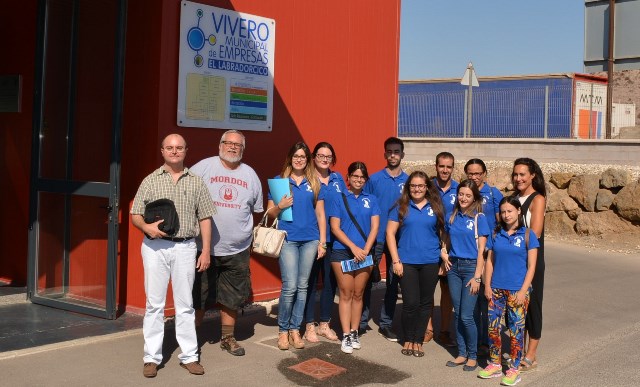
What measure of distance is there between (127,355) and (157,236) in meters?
1.20

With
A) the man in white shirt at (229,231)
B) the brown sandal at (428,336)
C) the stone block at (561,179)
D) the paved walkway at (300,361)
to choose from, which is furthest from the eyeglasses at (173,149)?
the stone block at (561,179)

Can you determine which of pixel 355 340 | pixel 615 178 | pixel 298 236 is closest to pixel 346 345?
pixel 355 340

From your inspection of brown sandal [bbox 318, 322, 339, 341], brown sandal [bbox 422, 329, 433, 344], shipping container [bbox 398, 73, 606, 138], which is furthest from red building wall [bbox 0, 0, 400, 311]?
shipping container [bbox 398, 73, 606, 138]

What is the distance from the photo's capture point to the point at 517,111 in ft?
73.6

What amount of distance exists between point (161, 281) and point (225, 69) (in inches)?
106

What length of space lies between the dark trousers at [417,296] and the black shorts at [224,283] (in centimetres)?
134

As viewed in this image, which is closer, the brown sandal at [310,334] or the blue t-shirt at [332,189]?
the blue t-shirt at [332,189]

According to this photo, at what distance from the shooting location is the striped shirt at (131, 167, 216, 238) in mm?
5586

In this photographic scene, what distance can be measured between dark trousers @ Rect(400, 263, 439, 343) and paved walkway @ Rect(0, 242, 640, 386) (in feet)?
0.82

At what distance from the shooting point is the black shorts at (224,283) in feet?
20.4

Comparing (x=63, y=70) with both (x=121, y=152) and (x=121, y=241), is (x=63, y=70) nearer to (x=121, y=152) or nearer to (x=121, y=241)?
(x=121, y=152)

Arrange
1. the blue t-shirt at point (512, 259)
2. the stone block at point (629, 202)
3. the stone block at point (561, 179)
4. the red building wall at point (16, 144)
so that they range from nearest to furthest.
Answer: the blue t-shirt at point (512, 259)
the red building wall at point (16, 144)
the stone block at point (629, 202)
the stone block at point (561, 179)

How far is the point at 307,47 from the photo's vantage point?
332 inches

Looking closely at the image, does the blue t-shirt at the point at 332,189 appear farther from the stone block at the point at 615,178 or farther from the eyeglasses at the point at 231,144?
the stone block at the point at 615,178
